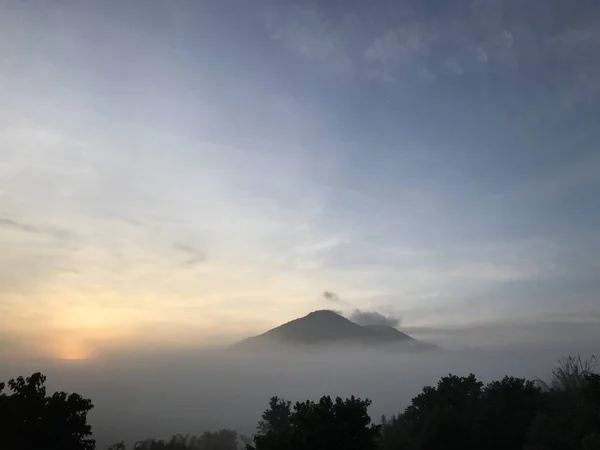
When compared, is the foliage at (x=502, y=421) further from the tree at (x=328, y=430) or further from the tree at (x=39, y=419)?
the tree at (x=39, y=419)

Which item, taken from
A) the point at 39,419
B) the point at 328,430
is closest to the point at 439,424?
the point at 328,430

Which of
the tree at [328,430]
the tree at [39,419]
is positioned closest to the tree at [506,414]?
the tree at [328,430]

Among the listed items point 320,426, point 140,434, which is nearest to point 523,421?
point 320,426

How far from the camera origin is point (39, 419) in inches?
1076

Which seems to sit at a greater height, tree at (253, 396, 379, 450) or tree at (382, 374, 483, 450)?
tree at (253, 396, 379, 450)

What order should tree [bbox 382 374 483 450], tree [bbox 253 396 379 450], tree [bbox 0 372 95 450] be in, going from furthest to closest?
1. tree [bbox 382 374 483 450]
2. tree [bbox 253 396 379 450]
3. tree [bbox 0 372 95 450]

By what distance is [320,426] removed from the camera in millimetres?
30500

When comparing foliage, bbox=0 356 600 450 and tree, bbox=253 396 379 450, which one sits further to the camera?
tree, bbox=253 396 379 450

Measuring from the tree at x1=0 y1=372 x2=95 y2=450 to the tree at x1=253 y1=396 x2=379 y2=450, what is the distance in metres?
13.1

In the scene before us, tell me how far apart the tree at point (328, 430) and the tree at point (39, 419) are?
13.1 meters

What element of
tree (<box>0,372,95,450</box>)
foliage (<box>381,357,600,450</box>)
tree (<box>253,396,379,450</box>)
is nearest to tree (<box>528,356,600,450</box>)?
foliage (<box>381,357,600,450</box>)

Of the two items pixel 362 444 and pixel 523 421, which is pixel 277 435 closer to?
pixel 362 444

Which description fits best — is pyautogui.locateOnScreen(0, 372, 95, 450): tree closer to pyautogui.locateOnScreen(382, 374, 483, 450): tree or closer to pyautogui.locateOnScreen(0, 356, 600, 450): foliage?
pyautogui.locateOnScreen(0, 356, 600, 450): foliage

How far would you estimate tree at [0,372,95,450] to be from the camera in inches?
1053
